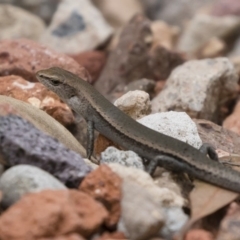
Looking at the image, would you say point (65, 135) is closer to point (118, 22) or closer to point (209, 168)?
point (209, 168)

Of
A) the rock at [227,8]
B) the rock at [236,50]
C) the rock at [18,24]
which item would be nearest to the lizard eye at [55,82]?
the rock at [18,24]

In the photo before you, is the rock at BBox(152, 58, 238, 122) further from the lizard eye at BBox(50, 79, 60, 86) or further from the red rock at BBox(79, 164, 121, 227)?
the red rock at BBox(79, 164, 121, 227)

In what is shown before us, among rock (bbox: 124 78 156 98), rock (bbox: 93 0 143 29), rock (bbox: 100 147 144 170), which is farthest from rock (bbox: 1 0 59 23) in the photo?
rock (bbox: 100 147 144 170)

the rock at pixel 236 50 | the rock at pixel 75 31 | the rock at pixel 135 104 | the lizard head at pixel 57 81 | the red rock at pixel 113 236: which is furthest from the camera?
the rock at pixel 236 50

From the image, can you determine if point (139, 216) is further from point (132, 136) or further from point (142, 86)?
point (142, 86)

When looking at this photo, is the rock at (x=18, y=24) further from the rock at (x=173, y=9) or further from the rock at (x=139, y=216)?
the rock at (x=139, y=216)

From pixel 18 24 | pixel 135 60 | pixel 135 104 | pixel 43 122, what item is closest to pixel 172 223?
pixel 43 122

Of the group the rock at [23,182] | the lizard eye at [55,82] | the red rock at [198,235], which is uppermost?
the red rock at [198,235]
